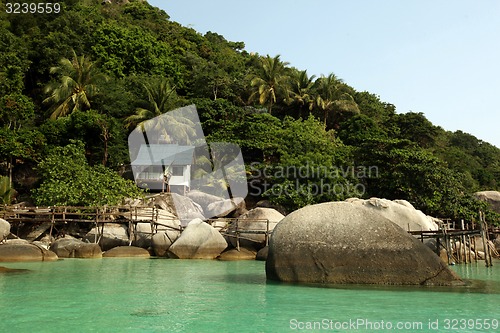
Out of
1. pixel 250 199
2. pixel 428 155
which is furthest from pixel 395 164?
pixel 250 199

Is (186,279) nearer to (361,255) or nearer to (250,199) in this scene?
(361,255)

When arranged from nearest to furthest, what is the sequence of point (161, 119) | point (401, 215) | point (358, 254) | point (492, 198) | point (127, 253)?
1. point (358, 254)
2. point (401, 215)
3. point (127, 253)
4. point (492, 198)
5. point (161, 119)

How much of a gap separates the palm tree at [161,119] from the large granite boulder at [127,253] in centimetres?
1270

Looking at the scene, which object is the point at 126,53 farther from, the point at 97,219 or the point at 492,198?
the point at 492,198

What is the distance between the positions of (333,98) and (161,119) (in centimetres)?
1648

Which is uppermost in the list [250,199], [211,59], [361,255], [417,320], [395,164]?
[211,59]

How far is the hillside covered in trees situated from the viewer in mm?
27078

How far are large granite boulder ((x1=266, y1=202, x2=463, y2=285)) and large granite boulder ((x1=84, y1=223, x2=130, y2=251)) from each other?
48.2 ft

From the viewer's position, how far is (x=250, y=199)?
103ft

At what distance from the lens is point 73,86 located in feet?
112

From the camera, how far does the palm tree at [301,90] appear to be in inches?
1626

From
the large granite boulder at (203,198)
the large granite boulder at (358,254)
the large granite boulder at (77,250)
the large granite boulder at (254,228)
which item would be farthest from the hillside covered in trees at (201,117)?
the large granite boulder at (358,254)

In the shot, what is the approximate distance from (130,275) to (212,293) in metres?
4.54

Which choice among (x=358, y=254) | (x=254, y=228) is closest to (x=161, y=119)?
(x=254, y=228)
